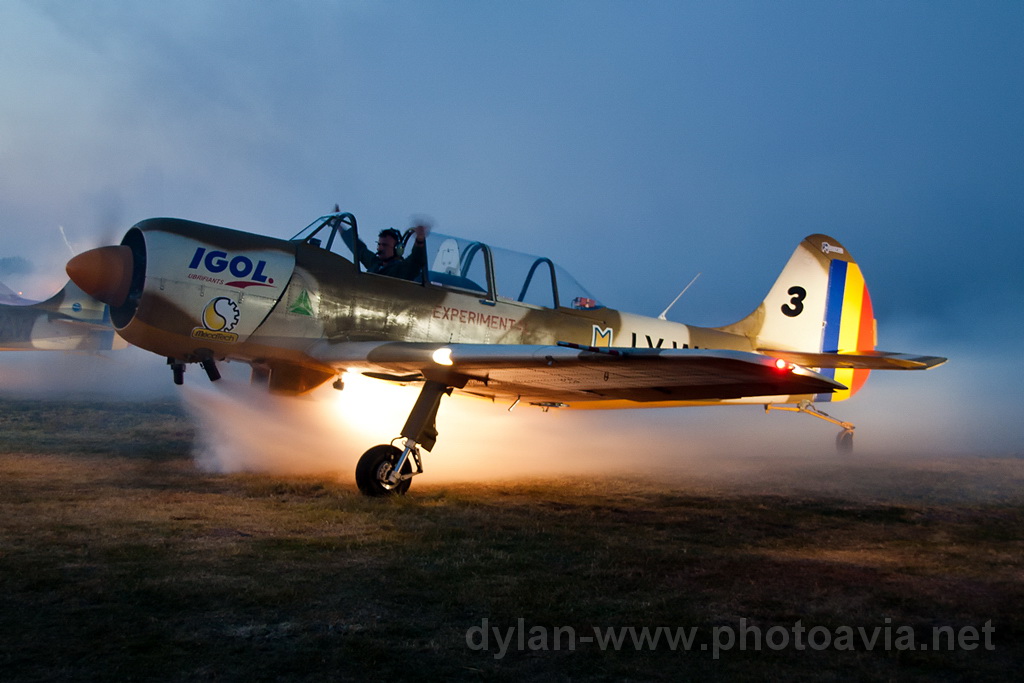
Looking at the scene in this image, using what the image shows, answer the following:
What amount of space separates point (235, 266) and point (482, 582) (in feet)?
13.8

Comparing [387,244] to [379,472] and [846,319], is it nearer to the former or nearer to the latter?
[379,472]

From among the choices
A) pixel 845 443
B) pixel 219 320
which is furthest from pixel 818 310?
pixel 219 320

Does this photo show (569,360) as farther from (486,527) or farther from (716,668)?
(716,668)

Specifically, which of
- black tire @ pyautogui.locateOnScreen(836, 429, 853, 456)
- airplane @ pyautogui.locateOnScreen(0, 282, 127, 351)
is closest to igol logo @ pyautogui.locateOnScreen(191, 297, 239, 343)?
black tire @ pyautogui.locateOnScreen(836, 429, 853, 456)

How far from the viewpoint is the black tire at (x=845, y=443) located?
12.1 m

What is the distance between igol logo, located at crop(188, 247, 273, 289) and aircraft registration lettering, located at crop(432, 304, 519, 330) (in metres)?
1.73

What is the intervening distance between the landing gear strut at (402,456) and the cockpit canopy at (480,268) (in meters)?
1.41

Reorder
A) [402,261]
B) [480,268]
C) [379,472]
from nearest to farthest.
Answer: [379,472] < [402,261] < [480,268]

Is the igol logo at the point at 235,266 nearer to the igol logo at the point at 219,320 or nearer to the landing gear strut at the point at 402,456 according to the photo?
the igol logo at the point at 219,320

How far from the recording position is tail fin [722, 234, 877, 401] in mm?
11242

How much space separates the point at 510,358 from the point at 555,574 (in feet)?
7.50

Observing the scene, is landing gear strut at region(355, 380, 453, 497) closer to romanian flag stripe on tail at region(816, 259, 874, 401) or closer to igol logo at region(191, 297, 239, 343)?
igol logo at region(191, 297, 239, 343)

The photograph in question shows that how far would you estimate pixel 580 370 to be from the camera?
19.5ft

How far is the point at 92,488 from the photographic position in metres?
6.17
